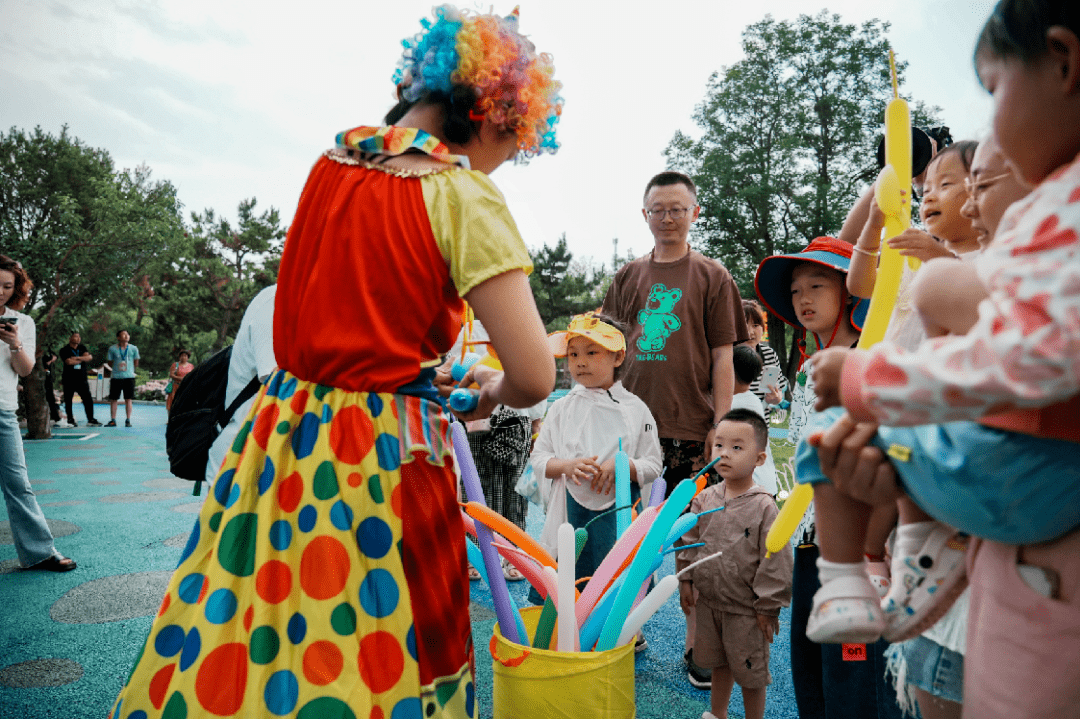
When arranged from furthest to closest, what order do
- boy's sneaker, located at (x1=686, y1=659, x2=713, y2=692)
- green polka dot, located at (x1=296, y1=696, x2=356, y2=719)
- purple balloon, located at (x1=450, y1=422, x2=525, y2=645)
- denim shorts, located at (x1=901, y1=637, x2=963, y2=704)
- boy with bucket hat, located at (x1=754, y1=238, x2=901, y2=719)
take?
boy's sneaker, located at (x1=686, y1=659, x2=713, y2=692), boy with bucket hat, located at (x1=754, y1=238, x2=901, y2=719), purple balloon, located at (x1=450, y1=422, x2=525, y2=645), green polka dot, located at (x1=296, y1=696, x2=356, y2=719), denim shorts, located at (x1=901, y1=637, x2=963, y2=704)

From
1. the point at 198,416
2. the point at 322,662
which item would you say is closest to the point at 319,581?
the point at 322,662

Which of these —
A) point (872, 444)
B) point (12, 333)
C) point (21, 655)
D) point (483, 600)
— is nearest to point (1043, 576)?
point (872, 444)

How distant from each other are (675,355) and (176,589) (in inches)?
98.9

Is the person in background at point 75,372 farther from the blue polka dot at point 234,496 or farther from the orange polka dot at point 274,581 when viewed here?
the orange polka dot at point 274,581

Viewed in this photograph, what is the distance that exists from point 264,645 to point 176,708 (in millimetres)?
171

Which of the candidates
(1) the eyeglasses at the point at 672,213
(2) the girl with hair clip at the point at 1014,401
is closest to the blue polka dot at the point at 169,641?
(2) the girl with hair clip at the point at 1014,401

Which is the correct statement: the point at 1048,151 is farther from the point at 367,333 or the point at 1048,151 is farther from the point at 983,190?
the point at 367,333

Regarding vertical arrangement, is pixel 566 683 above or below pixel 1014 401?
below

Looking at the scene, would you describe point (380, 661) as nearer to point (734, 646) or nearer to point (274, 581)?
point (274, 581)

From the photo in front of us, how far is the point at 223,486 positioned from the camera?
1.25m

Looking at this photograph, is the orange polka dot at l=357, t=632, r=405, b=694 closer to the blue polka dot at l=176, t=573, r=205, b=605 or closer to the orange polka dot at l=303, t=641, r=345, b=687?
the orange polka dot at l=303, t=641, r=345, b=687

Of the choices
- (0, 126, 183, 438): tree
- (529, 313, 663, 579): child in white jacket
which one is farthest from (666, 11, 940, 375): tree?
(529, 313, 663, 579): child in white jacket

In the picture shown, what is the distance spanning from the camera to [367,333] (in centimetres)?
120

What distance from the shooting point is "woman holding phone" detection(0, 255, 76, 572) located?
394 cm
